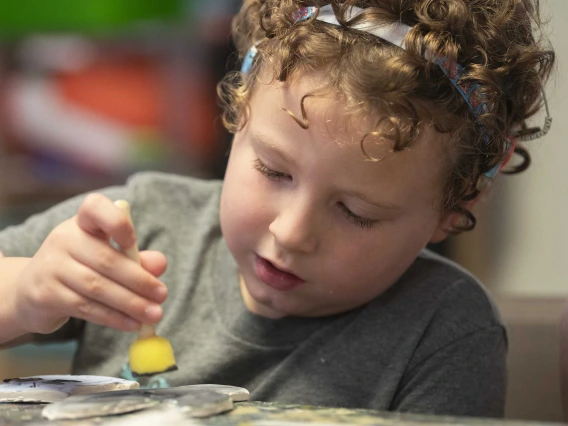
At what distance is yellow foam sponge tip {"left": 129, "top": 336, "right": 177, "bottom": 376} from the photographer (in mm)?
703

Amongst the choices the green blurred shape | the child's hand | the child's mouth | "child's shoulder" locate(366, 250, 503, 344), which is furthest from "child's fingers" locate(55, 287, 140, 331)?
the green blurred shape

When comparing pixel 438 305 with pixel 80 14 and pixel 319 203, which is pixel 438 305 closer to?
pixel 319 203

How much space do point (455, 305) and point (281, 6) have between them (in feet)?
1.23

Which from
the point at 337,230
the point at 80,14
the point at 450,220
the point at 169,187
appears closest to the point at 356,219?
the point at 337,230

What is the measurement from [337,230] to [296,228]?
0.16 feet

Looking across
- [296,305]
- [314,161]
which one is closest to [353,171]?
[314,161]

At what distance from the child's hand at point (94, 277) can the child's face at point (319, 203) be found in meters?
0.11

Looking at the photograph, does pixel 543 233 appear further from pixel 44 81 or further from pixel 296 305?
pixel 44 81

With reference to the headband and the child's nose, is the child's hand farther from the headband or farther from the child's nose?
the headband

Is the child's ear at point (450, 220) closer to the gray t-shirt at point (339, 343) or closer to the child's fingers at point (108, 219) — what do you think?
the gray t-shirt at point (339, 343)

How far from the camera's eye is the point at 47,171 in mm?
1990

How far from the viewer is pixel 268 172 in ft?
2.47

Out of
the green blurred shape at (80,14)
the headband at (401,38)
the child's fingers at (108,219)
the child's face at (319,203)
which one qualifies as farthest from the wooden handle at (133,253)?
the green blurred shape at (80,14)

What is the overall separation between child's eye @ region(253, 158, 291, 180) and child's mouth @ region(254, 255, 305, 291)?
9 cm
